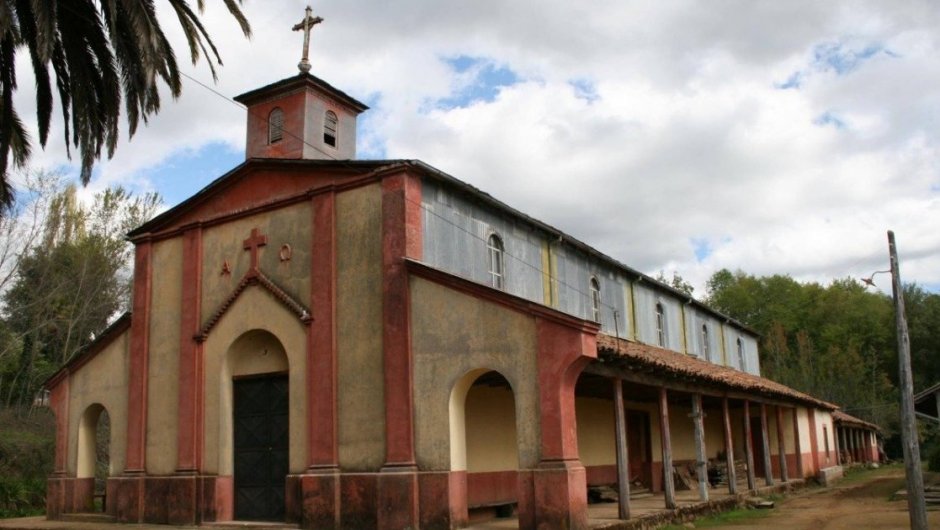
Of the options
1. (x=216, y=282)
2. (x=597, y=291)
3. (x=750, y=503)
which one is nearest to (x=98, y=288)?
(x=216, y=282)

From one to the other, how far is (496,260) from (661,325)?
12429mm

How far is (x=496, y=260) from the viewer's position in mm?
18734

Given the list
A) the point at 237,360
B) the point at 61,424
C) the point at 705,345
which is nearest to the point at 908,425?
the point at 237,360

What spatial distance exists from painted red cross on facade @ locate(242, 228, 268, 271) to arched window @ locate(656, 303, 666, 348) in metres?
15.5

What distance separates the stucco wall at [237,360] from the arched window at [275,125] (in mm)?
4000

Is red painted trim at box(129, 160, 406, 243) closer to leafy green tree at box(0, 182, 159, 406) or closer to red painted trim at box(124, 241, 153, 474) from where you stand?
red painted trim at box(124, 241, 153, 474)

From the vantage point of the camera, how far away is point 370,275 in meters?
16.2

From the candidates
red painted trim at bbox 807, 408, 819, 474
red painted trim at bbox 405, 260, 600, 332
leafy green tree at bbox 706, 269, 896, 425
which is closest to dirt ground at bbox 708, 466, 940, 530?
red painted trim at bbox 807, 408, 819, 474

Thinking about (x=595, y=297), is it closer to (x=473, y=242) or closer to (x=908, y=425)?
(x=473, y=242)

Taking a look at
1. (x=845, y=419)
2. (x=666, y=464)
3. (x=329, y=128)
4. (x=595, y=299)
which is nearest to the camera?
(x=666, y=464)

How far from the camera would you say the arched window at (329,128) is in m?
20.1

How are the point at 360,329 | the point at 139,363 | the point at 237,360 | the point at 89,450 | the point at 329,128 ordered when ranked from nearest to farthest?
1. the point at 360,329
2. the point at 237,360
3. the point at 139,363
4. the point at 329,128
5. the point at 89,450

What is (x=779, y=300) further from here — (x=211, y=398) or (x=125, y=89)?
(x=125, y=89)

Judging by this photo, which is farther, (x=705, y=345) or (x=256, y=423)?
(x=705, y=345)
